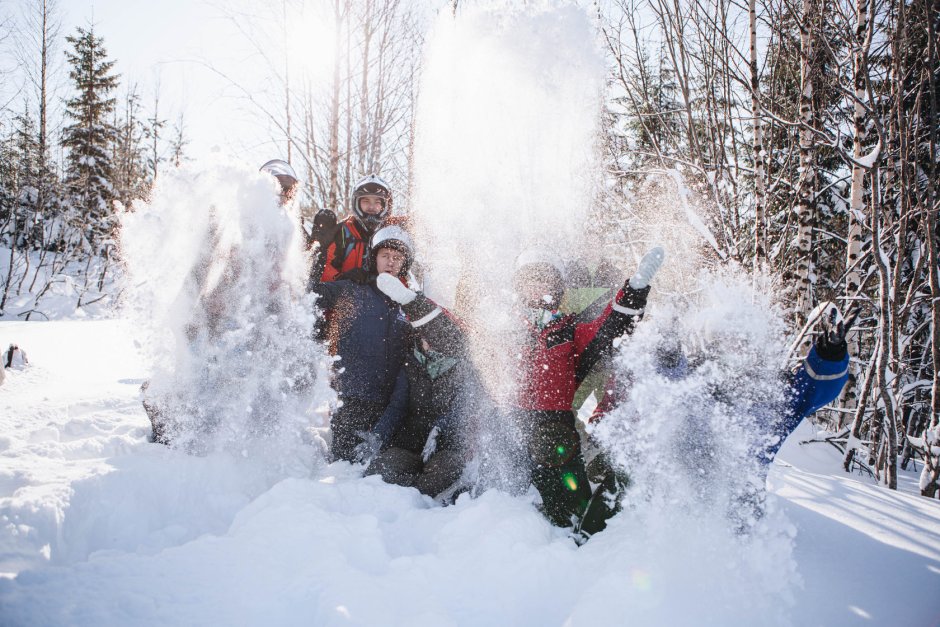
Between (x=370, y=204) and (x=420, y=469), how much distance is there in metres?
2.42

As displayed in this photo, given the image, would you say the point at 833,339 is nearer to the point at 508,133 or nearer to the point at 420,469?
the point at 420,469

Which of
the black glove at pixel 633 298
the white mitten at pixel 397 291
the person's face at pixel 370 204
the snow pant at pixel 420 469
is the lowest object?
the snow pant at pixel 420 469

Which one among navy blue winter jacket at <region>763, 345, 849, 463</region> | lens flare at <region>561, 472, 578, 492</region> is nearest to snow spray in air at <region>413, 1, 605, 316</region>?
lens flare at <region>561, 472, 578, 492</region>

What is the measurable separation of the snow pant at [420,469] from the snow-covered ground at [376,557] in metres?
0.13

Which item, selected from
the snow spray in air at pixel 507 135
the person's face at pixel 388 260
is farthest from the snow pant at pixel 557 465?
the snow spray in air at pixel 507 135

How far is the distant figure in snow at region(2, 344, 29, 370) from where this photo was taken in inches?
174

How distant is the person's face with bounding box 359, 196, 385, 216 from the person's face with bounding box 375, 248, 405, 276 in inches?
40.8

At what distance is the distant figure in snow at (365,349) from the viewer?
2.83 meters

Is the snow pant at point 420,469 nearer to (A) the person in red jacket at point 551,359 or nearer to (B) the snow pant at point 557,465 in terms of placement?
(A) the person in red jacket at point 551,359

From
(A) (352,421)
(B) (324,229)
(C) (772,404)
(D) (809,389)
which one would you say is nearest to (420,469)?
(A) (352,421)

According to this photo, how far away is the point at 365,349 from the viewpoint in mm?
2902

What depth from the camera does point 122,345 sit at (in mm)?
6883

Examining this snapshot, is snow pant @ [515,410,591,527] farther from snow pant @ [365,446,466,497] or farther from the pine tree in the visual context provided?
the pine tree

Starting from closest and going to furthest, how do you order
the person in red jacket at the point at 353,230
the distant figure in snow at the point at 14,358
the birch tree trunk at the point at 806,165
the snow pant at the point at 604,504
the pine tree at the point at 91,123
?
the snow pant at the point at 604,504 < the birch tree trunk at the point at 806,165 < the person in red jacket at the point at 353,230 < the distant figure in snow at the point at 14,358 < the pine tree at the point at 91,123
